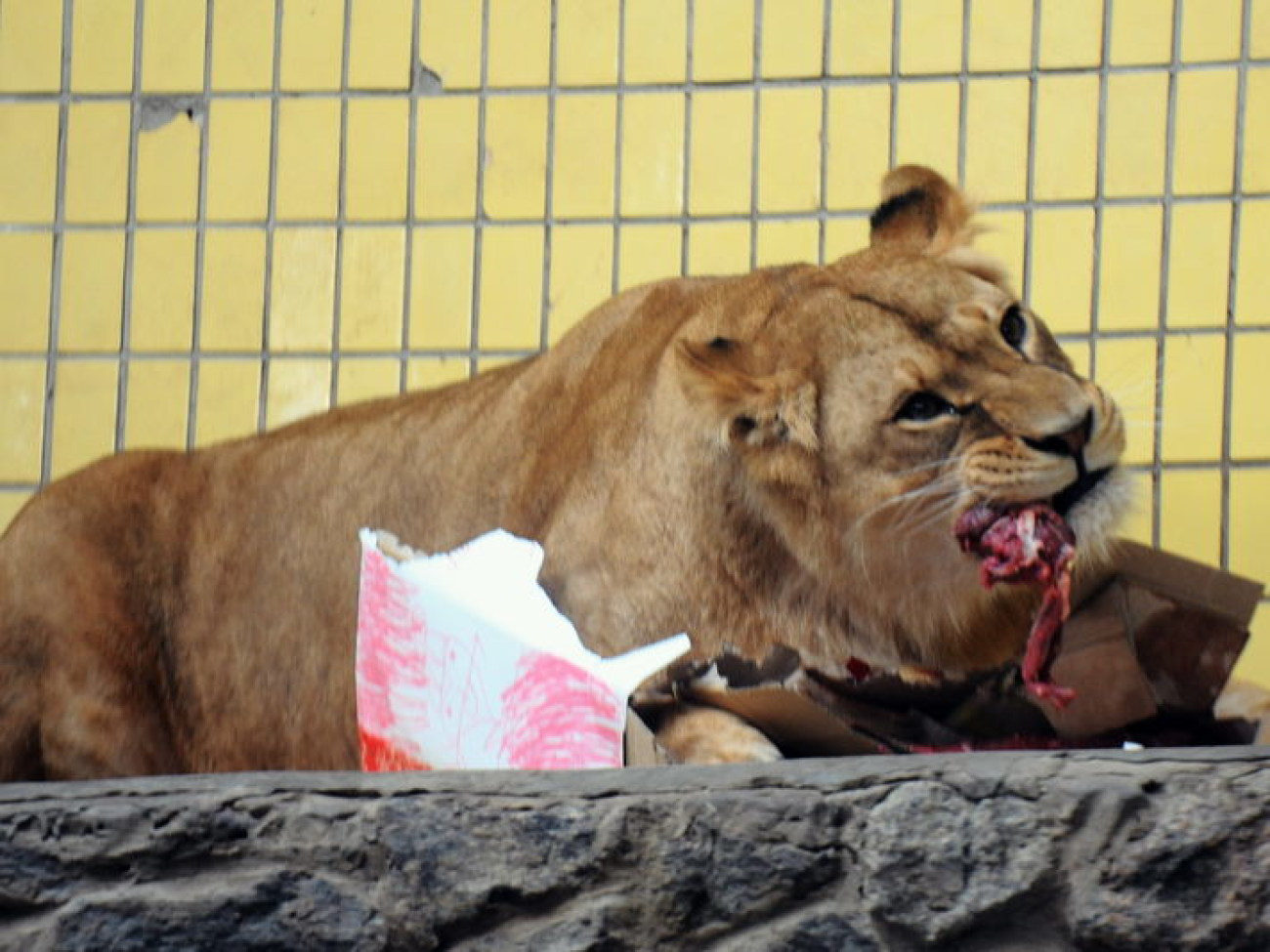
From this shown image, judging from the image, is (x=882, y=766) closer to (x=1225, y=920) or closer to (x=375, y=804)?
(x=1225, y=920)

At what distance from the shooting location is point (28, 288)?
4453 mm

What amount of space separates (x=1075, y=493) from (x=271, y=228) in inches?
81.2

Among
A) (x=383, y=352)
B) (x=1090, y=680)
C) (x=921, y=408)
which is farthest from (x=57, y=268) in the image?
(x=1090, y=680)

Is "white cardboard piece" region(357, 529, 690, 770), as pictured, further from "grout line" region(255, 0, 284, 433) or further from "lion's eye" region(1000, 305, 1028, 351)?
"grout line" region(255, 0, 284, 433)

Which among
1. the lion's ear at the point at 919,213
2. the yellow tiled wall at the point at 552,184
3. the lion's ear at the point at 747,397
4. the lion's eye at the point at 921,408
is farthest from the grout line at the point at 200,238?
the lion's eye at the point at 921,408

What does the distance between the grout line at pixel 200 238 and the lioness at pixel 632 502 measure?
2.65ft

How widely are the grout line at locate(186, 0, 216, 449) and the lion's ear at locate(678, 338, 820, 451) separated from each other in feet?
5.61

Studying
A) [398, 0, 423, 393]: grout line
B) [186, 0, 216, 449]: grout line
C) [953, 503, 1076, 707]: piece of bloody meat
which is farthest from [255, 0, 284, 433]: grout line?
[953, 503, 1076, 707]: piece of bloody meat

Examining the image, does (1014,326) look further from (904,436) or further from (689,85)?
(689,85)

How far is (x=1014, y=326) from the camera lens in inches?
119

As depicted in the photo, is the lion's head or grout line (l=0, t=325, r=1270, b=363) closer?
the lion's head

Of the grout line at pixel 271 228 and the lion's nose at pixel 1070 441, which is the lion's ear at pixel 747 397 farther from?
the grout line at pixel 271 228

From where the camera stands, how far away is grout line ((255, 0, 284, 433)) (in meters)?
4.37

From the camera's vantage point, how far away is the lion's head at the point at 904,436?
2834 millimetres
